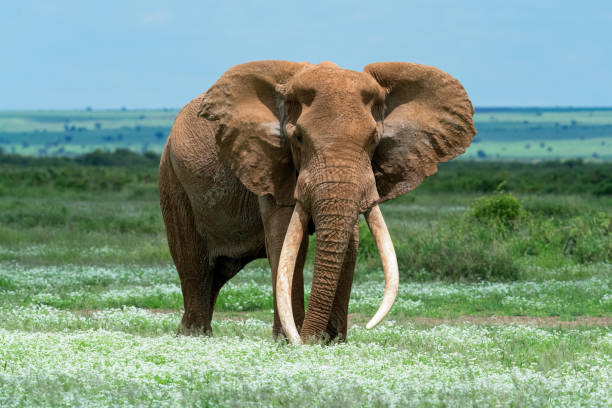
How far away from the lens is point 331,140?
9.23 meters

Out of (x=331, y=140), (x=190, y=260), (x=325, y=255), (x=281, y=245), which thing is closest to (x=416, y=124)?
(x=331, y=140)

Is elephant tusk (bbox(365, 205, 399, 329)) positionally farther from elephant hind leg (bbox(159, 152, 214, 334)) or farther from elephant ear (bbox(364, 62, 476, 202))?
elephant hind leg (bbox(159, 152, 214, 334))

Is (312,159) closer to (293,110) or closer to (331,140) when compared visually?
(331,140)

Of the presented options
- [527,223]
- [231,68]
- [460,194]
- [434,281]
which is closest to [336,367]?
[231,68]

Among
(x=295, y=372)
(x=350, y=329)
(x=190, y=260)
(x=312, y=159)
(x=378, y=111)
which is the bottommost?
(x=350, y=329)

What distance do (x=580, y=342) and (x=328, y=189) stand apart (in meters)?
4.03

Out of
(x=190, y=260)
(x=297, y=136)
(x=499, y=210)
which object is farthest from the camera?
(x=499, y=210)

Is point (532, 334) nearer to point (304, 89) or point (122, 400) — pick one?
point (304, 89)

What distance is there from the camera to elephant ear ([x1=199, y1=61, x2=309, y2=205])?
10094 millimetres

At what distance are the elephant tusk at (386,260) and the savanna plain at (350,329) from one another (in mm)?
497

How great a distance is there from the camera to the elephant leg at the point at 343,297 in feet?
32.1

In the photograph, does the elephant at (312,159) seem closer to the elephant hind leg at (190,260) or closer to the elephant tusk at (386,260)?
the elephant tusk at (386,260)

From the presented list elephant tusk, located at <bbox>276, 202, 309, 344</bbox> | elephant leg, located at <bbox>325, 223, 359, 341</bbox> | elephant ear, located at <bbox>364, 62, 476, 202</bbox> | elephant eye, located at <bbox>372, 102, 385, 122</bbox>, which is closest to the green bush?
elephant ear, located at <bbox>364, 62, 476, 202</bbox>

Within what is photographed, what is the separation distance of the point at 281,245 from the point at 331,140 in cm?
128
